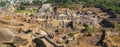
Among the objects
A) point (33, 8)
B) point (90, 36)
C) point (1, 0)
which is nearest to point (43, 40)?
point (90, 36)

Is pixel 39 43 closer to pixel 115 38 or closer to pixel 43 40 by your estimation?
pixel 43 40

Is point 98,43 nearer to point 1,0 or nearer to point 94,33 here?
point 94,33

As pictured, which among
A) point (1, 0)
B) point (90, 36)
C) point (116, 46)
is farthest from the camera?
point (1, 0)

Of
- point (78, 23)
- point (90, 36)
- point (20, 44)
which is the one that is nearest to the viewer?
point (20, 44)

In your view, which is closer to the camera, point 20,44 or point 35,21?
point 20,44

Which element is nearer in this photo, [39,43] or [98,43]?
[39,43]

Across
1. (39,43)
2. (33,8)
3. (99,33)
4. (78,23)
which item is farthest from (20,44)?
(33,8)

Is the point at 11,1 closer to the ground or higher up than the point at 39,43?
closer to the ground

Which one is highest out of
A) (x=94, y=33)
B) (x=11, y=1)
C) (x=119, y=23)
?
(x=94, y=33)

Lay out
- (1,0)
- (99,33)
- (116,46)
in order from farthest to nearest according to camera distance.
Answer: (1,0) → (99,33) → (116,46)
